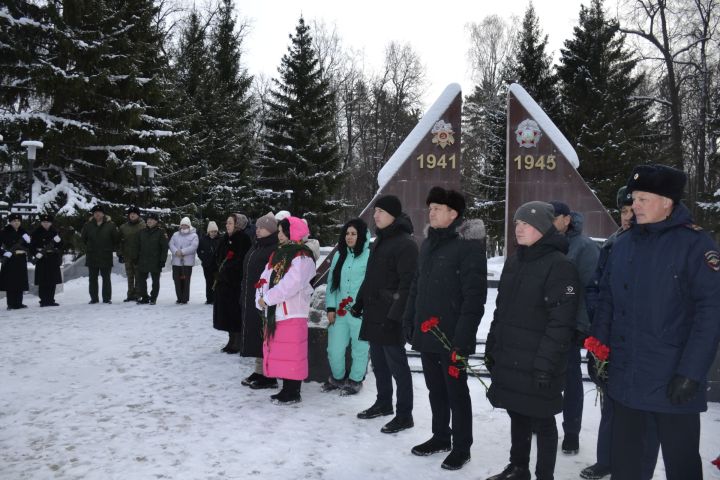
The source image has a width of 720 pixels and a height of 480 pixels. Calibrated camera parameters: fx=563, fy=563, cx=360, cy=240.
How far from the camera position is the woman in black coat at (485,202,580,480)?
3025mm

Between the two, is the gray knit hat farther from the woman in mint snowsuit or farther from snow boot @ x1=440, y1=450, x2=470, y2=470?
the woman in mint snowsuit

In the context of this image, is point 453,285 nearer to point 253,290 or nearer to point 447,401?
point 447,401

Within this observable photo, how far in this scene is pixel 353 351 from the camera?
5.46 metres

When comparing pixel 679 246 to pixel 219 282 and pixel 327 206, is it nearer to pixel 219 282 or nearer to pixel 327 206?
pixel 219 282

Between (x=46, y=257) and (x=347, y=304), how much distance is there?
7.70 meters

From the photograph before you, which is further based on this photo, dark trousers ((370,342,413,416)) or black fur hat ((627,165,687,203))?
dark trousers ((370,342,413,416))

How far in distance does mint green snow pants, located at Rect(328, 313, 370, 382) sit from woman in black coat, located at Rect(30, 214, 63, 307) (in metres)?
7.40

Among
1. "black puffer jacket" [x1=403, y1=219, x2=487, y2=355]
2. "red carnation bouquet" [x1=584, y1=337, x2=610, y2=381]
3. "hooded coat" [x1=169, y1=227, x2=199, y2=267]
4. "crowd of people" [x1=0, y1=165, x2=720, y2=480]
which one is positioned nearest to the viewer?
"crowd of people" [x1=0, y1=165, x2=720, y2=480]

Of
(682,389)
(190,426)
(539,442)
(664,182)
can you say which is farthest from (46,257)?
(682,389)

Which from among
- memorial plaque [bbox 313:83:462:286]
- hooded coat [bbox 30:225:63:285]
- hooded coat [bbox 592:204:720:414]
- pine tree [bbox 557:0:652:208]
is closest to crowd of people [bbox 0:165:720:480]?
hooded coat [bbox 592:204:720:414]

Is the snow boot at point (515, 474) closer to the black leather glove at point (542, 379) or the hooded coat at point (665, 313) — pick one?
the black leather glove at point (542, 379)

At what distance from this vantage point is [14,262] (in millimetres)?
10031

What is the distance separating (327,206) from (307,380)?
22460mm

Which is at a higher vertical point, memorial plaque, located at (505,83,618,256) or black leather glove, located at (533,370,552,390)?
memorial plaque, located at (505,83,618,256)
